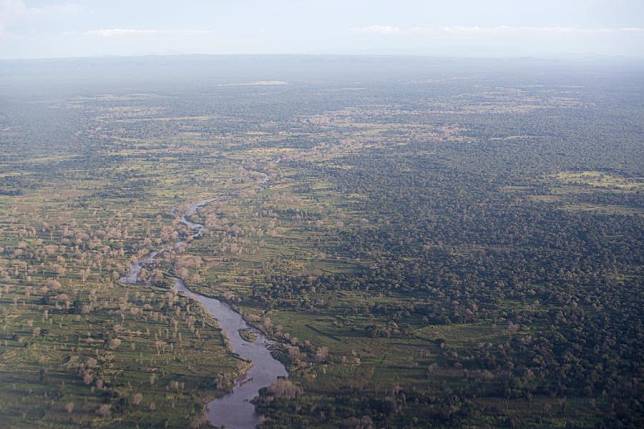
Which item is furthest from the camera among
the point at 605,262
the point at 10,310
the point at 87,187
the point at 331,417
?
the point at 87,187

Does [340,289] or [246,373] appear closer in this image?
[246,373]

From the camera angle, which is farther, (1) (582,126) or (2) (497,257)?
(1) (582,126)

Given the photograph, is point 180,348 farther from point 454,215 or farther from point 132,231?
point 454,215

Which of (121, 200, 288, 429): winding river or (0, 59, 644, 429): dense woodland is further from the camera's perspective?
(0, 59, 644, 429): dense woodland

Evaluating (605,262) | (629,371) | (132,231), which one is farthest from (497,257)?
(132,231)

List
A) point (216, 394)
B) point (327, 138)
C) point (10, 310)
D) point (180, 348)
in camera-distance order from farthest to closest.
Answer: point (327, 138) < point (10, 310) < point (180, 348) < point (216, 394)

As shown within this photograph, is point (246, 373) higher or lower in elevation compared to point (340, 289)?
lower

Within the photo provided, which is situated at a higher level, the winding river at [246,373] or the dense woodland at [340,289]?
the dense woodland at [340,289]

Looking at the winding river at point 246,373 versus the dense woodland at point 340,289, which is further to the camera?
the dense woodland at point 340,289
